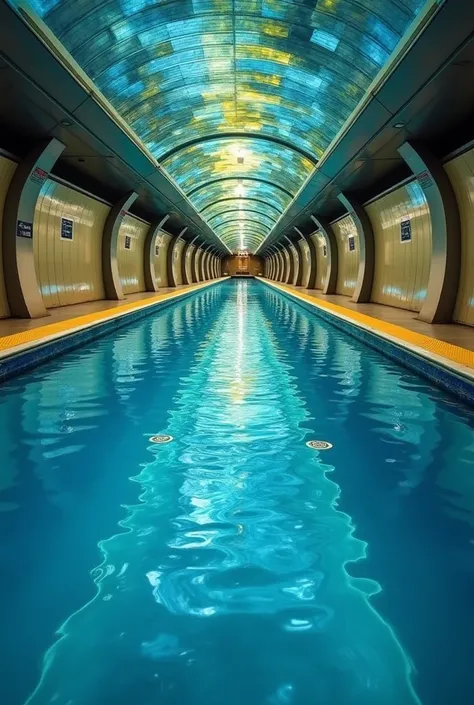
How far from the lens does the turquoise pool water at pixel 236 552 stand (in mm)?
1765

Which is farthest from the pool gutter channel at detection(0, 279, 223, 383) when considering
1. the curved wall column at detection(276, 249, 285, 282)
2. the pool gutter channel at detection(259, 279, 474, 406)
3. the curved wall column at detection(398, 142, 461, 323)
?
the curved wall column at detection(276, 249, 285, 282)

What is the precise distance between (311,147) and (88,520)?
581 inches

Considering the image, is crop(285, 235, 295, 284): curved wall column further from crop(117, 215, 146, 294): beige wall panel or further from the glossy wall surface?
crop(117, 215, 146, 294): beige wall panel

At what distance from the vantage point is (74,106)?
8.34 metres

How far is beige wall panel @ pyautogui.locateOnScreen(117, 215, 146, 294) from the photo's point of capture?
20484mm

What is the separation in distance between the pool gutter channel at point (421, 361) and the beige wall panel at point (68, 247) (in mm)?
7712

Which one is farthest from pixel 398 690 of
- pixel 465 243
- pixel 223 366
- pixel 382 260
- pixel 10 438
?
pixel 382 260

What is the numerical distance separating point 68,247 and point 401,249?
940cm

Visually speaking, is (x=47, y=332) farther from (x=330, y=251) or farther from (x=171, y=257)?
(x=171, y=257)

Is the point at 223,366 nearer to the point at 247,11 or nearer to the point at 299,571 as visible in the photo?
the point at 299,571

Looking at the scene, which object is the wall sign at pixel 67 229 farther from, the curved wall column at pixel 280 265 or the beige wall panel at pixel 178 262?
the curved wall column at pixel 280 265

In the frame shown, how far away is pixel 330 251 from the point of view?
72.1ft

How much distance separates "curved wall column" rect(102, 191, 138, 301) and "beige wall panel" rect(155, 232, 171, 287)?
9.40 m

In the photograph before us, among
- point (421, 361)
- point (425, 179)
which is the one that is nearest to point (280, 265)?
point (425, 179)
